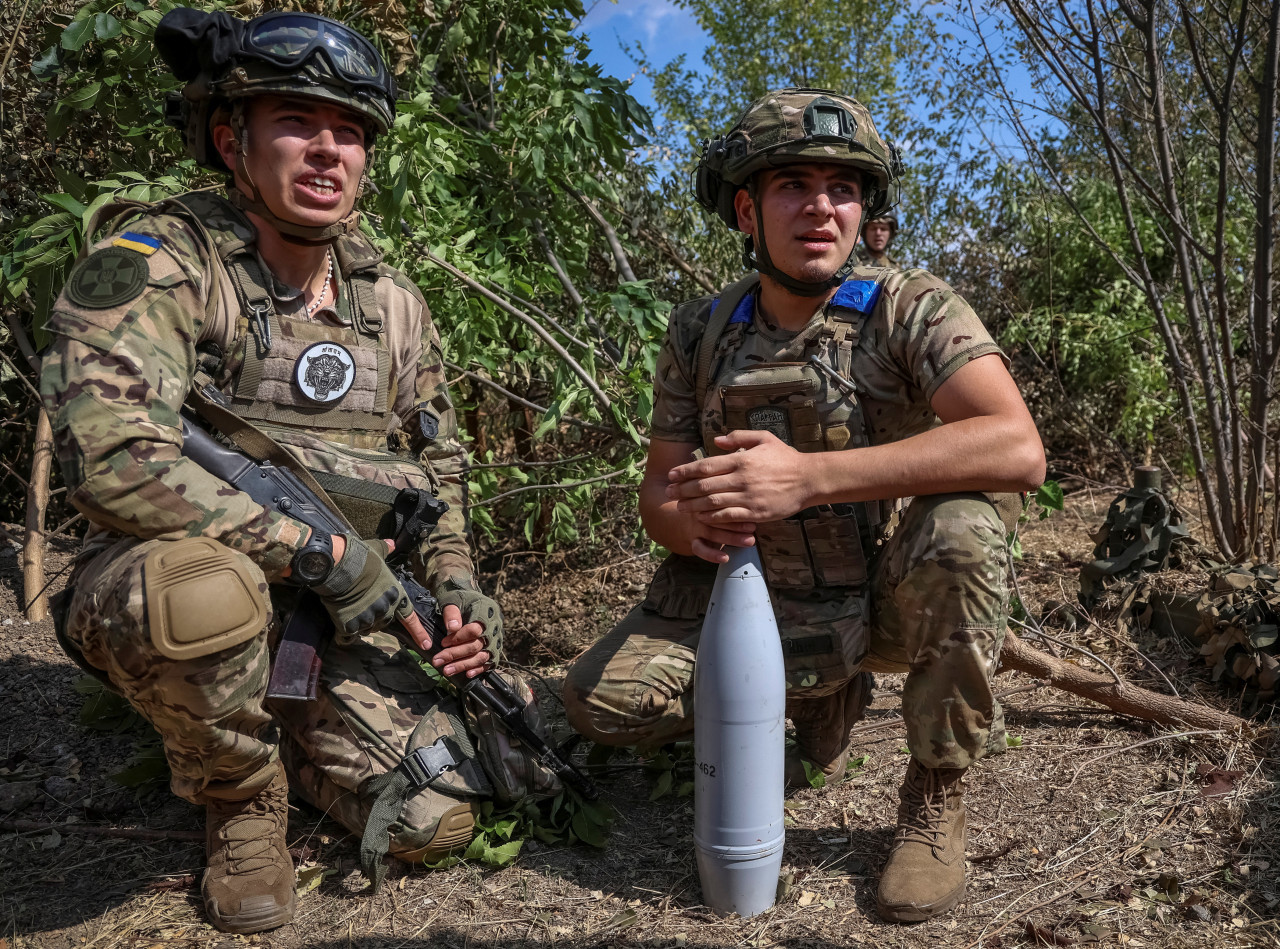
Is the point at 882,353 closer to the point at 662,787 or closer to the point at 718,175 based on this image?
the point at 718,175

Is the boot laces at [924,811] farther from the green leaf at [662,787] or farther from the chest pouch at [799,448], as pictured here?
the green leaf at [662,787]

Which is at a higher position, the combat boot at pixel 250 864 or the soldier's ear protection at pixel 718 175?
the soldier's ear protection at pixel 718 175

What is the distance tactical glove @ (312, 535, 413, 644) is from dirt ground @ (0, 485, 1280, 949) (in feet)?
2.38

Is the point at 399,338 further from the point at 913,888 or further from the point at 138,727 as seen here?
the point at 913,888

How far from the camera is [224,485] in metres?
2.74

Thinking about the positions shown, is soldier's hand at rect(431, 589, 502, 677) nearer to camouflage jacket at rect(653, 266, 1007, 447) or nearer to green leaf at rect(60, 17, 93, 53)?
camouflage jacket at rect(653, 266, 1007, 447)

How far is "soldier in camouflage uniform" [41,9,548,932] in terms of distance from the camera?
258 centimetres

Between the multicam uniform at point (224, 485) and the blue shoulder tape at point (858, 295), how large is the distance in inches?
52.0

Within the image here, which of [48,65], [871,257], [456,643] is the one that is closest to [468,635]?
[456,643]

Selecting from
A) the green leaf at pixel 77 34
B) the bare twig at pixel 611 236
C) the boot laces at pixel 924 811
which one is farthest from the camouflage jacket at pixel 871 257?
the boot laces at pixel 924 811

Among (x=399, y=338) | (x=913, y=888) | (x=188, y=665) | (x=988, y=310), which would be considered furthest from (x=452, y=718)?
(x=988, y=310)

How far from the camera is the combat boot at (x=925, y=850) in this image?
2562 mm

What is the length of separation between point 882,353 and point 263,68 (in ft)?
6.22

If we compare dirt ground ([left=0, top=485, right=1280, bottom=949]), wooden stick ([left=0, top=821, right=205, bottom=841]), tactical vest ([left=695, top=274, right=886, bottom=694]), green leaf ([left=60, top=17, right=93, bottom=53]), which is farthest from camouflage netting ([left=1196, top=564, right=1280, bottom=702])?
green leaf ([left=60, top=17, right=93, bottom=53])
